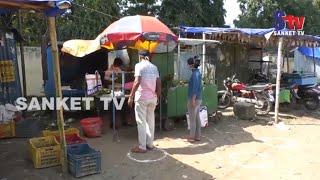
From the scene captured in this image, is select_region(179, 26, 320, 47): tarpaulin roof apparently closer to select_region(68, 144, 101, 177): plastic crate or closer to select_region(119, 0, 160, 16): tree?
select_region(68, 144, 101, 177): plastic crate

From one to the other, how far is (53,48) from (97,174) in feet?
7.01

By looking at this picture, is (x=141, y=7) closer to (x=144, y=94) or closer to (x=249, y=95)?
(x=249, y=95)

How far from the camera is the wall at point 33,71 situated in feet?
48.6

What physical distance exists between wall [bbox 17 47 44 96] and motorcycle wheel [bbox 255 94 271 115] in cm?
742

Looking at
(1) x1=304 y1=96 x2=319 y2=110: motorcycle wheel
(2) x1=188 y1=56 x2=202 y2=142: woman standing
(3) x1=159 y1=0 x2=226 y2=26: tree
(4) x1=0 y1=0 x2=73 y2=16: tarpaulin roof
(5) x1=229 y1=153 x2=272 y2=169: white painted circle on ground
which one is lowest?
(5) x1=229 y1=153 x2=272 y2=169: white painted circle on ground

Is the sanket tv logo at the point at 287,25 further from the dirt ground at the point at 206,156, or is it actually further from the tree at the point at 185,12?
the tree at the point at 185,12

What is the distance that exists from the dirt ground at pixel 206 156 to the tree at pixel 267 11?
15393 mm

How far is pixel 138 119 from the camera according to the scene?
312 inches

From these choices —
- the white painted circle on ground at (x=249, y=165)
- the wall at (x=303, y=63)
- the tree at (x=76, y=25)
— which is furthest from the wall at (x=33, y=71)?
the wall at (x=303, y=63)

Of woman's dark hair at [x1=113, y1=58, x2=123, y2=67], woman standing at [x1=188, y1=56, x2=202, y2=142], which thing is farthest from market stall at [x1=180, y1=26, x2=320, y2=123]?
woman's dark hair at [x1=113, y1=58, x2=123, y2=67]

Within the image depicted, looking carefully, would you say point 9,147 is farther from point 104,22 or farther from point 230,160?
point 104,22

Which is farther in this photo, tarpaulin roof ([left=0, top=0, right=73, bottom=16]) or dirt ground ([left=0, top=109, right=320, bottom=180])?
dirt ground ([left=0, top=109, right=320, bottom=180])

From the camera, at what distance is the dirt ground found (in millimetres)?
6930

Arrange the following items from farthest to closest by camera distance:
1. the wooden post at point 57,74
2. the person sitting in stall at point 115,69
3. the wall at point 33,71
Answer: the wall at point 33,71
the person sitting in stall at point 115,69
the wooden post at point 57,74
